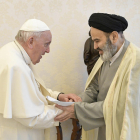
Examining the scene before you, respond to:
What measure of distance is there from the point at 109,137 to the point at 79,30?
1.73 meters

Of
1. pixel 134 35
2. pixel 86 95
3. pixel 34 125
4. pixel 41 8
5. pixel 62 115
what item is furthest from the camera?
pixel 134 35

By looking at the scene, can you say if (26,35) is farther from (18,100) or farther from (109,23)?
(109,23)

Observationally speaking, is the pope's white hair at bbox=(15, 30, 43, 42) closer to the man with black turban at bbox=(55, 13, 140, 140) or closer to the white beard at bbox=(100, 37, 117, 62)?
the man with black turban at bbox=(55, 13, 140, 140)

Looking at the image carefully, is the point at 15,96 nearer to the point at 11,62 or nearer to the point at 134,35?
the point at 11,62

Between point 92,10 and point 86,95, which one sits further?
point 92,10

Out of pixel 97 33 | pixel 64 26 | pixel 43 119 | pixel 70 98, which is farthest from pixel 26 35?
pixel 64 26

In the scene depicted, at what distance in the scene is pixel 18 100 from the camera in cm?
129

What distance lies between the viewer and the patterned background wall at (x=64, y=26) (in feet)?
7.36

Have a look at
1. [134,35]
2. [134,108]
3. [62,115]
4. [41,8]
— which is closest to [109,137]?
[134,108]

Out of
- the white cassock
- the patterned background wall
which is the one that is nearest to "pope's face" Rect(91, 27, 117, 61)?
the white cassock

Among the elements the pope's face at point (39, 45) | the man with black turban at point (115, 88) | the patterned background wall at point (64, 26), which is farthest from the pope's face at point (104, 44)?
the patterned background wall at point (64, 26)

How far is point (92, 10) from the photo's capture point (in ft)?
8.29

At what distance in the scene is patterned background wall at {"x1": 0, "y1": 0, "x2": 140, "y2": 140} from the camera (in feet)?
7.36

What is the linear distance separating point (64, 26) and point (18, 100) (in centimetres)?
155
